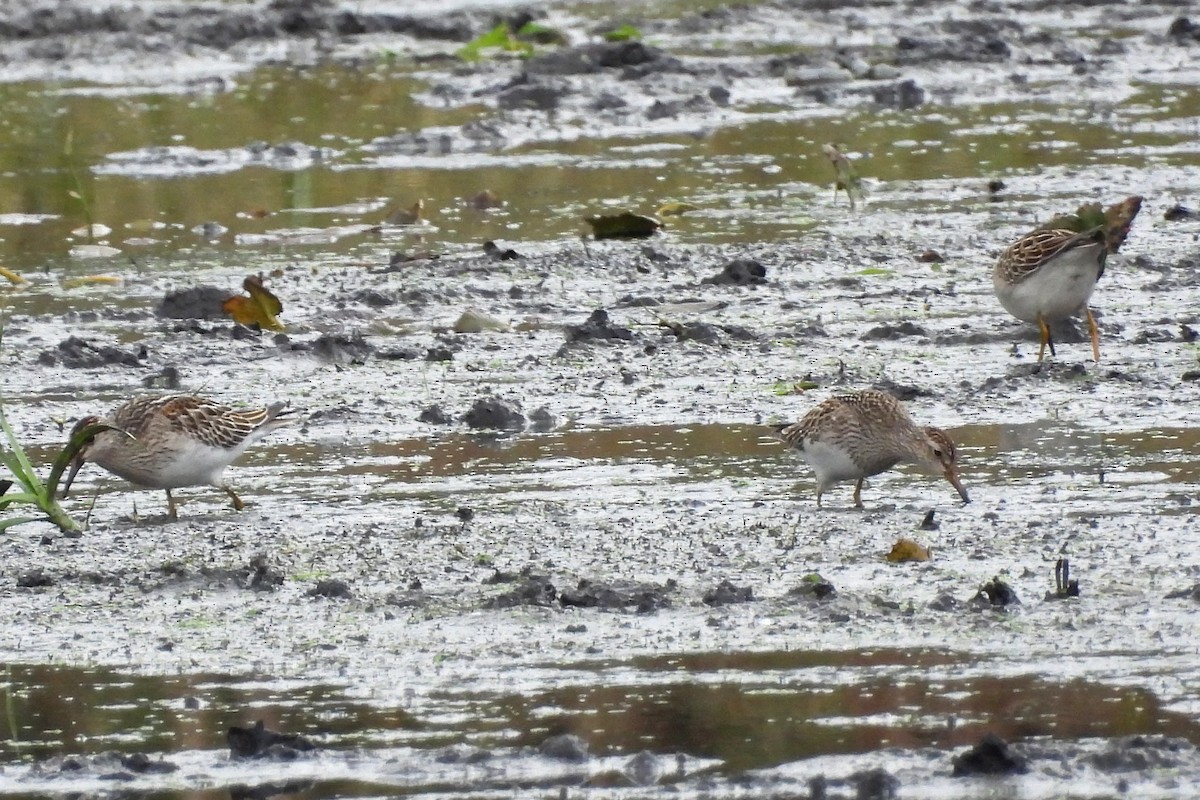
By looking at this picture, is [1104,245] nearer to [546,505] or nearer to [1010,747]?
[546,505]

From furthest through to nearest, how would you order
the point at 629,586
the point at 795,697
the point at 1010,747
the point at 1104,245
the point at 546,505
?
the point at 1104,245, the point at 546,505, the point at 629,586, the point at 795,697, the point at 1010,747

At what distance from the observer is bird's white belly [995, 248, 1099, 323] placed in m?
10.7

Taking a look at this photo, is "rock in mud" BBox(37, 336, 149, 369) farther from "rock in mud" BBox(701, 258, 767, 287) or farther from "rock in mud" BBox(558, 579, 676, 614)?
"rock in mud" BBox(558, 579, 676, 614)

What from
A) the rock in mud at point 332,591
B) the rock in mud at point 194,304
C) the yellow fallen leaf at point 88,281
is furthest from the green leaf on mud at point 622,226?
the rock in mud at point 332,591

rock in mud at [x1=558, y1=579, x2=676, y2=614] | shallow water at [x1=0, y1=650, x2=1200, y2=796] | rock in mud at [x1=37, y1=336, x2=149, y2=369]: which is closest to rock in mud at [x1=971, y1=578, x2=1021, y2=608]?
shallow water at [x1=0, y1=650, x2=1200, y2=796]

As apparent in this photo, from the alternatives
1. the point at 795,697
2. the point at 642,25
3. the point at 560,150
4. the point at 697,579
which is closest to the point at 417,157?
the point at 560,150

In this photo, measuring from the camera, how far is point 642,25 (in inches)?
1034

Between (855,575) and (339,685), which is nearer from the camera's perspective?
(339,685)

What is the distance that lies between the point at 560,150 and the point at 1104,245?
825 cm

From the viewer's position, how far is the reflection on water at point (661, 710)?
240 inches

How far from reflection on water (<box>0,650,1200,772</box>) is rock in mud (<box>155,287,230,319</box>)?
225 inches

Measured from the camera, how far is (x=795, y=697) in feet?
21.0

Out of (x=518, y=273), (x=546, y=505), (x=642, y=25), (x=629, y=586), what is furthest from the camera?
(x=642, y=25)

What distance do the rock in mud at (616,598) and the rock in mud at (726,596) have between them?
133 millimetres
